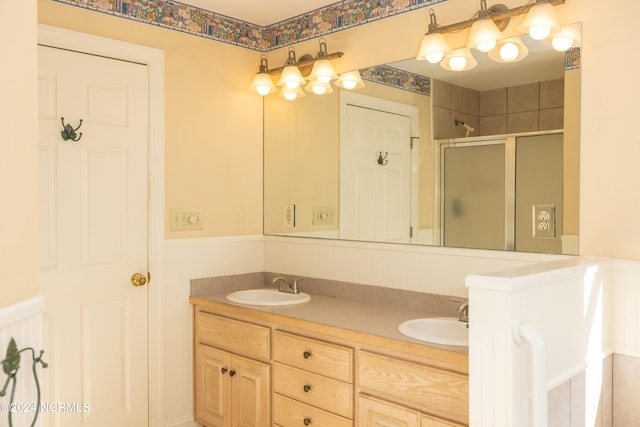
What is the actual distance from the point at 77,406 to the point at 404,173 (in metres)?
1.90

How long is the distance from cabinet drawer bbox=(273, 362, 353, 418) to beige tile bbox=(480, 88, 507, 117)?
1290mm

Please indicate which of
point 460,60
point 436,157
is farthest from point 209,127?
point 460,60

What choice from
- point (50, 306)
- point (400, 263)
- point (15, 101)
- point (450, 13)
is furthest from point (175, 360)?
point (450, 13)

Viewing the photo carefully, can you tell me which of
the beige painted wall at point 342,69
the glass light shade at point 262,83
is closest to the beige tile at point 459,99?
the beige painted wall at point 342,69

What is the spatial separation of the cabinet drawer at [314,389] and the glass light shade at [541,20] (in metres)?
1.57

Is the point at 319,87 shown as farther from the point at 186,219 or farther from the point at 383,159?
the point at 186,219

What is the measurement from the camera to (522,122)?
2242 millimetres

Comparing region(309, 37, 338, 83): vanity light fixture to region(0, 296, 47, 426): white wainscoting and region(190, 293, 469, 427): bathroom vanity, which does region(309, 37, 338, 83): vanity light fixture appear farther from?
region(0, 296, 47, 426): white wainscoting

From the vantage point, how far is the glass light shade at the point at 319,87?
9.87 feet

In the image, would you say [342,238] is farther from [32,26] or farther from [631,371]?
[32,26]

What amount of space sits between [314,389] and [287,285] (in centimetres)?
84

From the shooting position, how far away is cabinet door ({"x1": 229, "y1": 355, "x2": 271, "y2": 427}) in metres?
2.54

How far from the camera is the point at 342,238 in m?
2.94

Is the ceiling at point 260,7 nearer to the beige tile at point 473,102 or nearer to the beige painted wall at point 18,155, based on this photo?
the beige tile at point 473,102
